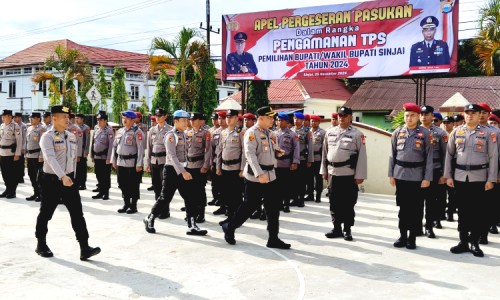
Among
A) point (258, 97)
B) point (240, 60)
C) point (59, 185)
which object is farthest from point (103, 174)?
point (258, 97)

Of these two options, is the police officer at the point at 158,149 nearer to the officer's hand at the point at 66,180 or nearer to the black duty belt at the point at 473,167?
the officer's hand at the point at 66,180

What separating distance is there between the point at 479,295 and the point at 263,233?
3.41 m

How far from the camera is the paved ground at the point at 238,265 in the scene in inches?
192

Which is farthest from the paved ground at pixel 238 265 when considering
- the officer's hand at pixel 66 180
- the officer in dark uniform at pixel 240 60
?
the officer in dark uniform at pixel 240 60

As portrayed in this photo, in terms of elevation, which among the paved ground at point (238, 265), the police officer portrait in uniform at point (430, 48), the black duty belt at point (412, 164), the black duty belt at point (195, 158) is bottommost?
the paved ground at point (238, 265)

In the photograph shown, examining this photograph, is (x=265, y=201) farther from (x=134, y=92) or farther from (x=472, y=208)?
(x=134, y=92)

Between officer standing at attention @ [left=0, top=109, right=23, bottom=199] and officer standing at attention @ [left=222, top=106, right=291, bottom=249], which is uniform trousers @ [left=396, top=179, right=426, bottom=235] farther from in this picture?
officer standing at attention @ [left=0, top=109, right=23, bottom=199]

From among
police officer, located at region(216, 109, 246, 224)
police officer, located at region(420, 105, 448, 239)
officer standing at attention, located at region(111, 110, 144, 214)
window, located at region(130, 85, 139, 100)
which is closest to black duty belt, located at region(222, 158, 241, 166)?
police officer, located at region(216, 109, 246, 224)

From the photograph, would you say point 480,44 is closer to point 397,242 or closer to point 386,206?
point 386,206

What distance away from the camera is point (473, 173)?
640cm

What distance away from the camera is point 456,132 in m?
6.65

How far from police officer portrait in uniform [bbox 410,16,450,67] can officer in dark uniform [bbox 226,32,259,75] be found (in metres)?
4.92

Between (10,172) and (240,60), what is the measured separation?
7.77 meters

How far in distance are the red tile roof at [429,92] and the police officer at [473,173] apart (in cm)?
2429
